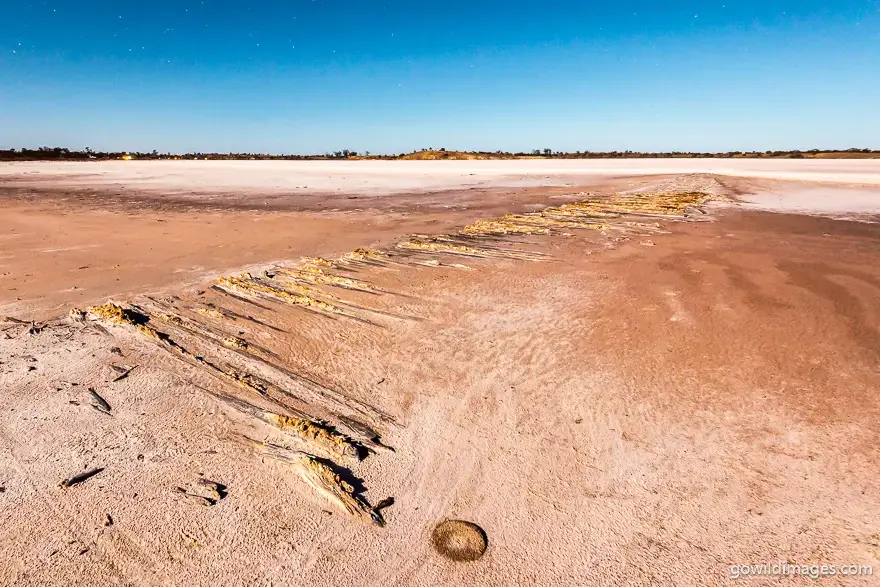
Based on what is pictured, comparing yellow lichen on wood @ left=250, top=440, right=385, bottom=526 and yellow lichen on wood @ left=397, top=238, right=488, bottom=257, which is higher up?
yellow lichen on wood @ left=397, top=238, right=488, bottom=257

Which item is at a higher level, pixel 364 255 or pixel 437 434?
pixel 364 255

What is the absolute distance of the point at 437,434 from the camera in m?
3.18

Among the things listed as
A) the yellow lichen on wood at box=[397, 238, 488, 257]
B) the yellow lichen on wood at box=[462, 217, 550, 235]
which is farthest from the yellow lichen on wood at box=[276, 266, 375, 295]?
the yellow lichen on wood at box=[462, 217, 550, 235]

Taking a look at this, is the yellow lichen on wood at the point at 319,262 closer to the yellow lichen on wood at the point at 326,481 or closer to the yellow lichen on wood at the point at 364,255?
the yellow lichen on wood at the point at 364,255

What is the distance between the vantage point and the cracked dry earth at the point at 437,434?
2273 mm

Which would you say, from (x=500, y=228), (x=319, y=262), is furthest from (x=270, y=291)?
(x=500, y=228)

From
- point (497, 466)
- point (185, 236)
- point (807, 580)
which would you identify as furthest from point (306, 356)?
point (185, 236)

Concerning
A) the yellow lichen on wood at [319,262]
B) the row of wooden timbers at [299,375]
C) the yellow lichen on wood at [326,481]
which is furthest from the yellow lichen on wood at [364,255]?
the yellow lichen on wood at [326,481]

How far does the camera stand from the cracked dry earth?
2273 millimetres

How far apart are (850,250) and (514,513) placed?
8634 mm

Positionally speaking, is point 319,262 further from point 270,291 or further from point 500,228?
point 500,228

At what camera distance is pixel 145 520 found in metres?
2.43

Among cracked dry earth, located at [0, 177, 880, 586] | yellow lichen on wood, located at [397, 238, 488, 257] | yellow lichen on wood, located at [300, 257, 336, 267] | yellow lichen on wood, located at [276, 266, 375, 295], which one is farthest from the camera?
yellow lichen on wood, located at [397, 238, 488, 257]

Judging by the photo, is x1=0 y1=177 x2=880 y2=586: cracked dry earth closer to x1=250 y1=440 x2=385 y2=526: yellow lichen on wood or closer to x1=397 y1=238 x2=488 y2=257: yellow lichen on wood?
x1=250 y1=440 x2=385 y2=526: yellow lichen on wood
